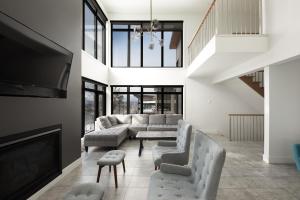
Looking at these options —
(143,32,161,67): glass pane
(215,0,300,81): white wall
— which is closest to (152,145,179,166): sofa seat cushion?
(215,0,300,81): white wall

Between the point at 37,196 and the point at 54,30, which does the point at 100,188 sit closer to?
the point at 37,196

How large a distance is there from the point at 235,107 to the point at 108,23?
21.9 ft

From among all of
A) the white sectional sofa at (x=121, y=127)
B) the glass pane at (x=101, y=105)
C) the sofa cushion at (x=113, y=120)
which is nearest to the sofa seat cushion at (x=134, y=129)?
the white sectional sofa at (x=121, y=127)

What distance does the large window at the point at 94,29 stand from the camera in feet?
21.1

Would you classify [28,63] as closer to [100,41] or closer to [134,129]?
[134,129]

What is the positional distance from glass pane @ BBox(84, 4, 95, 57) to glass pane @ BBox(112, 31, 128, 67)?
1.78m

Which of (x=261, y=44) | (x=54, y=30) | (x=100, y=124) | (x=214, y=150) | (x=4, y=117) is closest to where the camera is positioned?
(x=214, y=150)

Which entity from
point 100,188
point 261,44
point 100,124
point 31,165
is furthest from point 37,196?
point 261,44

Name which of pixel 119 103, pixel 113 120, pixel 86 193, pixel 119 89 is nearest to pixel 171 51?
pixel 119 89

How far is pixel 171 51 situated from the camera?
9070 mm

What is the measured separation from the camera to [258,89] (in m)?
7.59

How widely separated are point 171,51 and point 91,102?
4.37m

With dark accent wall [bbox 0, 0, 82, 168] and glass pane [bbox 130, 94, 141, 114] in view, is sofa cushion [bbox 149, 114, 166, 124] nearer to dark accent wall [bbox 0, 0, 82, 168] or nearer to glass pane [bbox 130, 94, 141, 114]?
glass pane [bbox 130, 94, 141, 114]

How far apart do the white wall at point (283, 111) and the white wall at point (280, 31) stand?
40 cm
